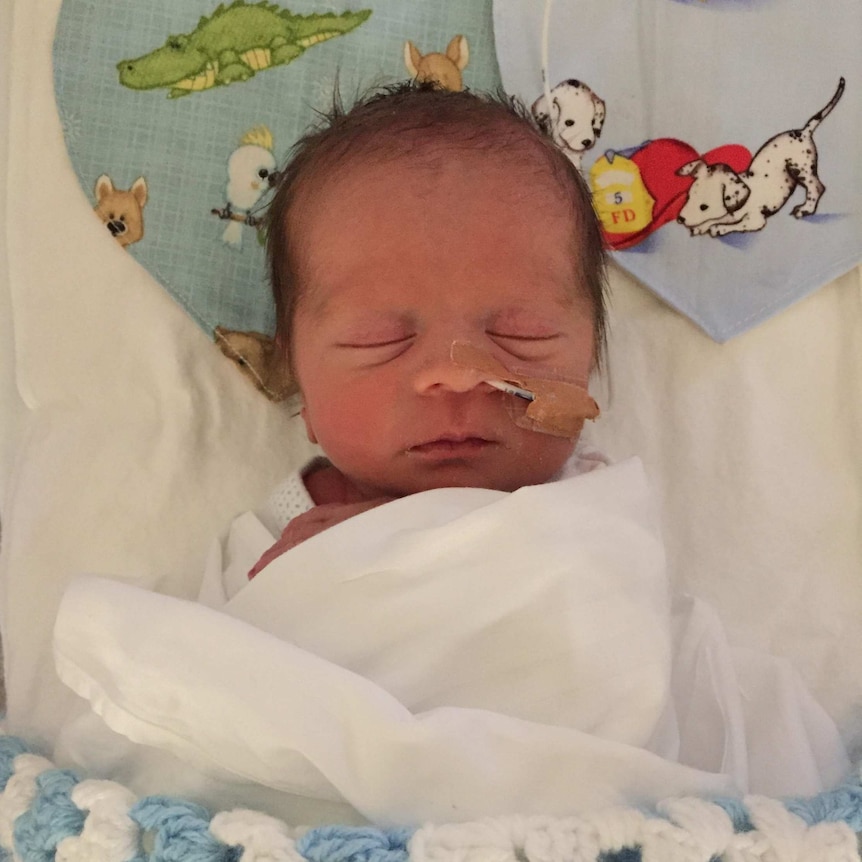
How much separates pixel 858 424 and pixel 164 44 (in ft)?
3.22

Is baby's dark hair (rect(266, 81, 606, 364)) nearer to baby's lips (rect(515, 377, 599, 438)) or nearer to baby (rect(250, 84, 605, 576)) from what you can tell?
baby (rect(250, 84, 605, 576))

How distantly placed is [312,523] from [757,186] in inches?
27.9

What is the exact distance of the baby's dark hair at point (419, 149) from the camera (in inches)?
39.2

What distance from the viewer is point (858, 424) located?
1.18 meters

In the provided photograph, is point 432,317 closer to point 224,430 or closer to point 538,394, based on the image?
point 538,394

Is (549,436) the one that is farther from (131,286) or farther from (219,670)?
(131,286)

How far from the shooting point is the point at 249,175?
1.19 meters

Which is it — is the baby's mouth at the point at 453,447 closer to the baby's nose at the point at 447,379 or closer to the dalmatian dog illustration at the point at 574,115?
the baby's nose at the point at 447,379

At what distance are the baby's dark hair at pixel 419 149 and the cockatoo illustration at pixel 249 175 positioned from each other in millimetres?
108

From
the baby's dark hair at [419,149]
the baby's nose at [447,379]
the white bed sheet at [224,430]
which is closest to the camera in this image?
the baby's nose at [447,379]

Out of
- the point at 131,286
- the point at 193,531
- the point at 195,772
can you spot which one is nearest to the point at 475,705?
the point at 195,772

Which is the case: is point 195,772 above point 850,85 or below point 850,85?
below

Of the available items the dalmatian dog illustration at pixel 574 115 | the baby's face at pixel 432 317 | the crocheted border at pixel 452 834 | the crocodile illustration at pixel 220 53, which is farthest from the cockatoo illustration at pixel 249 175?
the crocheted border at pixel 452 834

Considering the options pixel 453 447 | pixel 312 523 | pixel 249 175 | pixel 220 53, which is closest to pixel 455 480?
pixel 453 447
